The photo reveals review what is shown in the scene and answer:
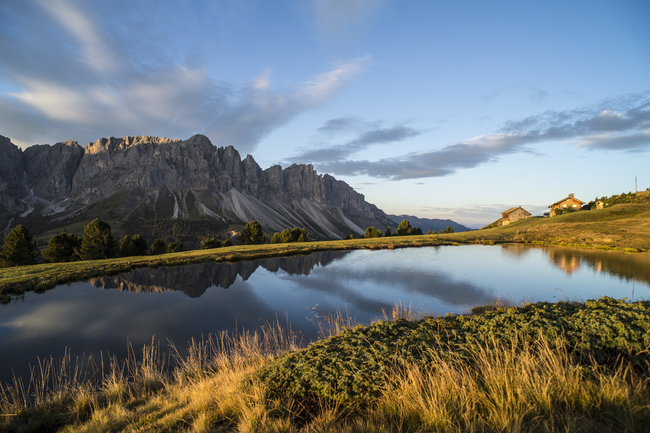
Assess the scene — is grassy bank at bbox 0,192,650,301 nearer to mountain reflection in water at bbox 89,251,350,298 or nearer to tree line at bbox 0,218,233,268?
mountain reflection in water at bbox 89,251,350,298

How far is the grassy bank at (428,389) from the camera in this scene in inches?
161

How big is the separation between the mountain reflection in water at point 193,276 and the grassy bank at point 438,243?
2.89m

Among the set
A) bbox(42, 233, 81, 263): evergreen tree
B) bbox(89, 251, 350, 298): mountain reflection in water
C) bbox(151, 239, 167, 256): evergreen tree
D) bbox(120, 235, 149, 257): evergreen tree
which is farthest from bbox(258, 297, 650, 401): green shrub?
bbox(151, 239, 167, 256): evergreen tree

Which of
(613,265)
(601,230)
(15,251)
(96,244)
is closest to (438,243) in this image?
(601,230)

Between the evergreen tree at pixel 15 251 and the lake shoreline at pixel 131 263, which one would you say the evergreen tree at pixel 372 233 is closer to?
the lake shoreline at pixel 131 263

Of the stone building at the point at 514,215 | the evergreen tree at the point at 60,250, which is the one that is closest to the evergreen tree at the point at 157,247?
the evergreen tree at the point at 60,250

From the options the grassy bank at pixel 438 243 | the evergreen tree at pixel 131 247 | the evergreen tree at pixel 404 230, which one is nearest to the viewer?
the grassy bank at pixel 438 243

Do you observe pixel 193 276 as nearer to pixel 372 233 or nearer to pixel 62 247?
pixel 62 247

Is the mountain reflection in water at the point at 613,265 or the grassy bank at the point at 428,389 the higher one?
the grassy bank at the point at 428,389

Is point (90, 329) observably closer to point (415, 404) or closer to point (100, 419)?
point (100, 419)

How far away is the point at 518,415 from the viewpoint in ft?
13.1

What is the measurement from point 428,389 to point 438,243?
51783 millimetres

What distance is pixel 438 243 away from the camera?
52.8 meters

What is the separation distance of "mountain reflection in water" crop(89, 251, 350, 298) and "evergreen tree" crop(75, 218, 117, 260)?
23179 millimetres
